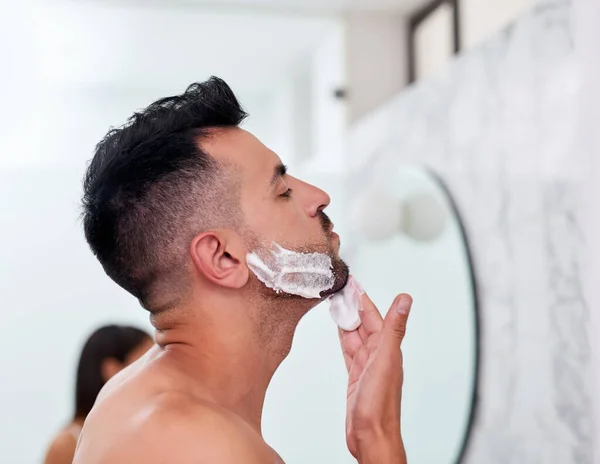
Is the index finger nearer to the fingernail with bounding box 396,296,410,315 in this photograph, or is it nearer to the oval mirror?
the fingernail with bounding box 396,296,410,315

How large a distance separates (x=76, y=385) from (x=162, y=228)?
3.37ft

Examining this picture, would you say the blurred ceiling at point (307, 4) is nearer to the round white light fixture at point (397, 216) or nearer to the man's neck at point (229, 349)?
the round white light fixture at point (397, 216)

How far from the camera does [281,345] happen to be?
1065 millimetres

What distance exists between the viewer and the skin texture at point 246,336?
0.95 m

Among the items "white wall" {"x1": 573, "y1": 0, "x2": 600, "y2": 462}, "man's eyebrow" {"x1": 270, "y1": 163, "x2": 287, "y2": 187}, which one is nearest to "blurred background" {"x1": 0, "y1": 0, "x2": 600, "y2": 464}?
"white wall" {"x1": 573, "y1": 0, "x2": 600, "y2": 462}

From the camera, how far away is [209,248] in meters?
0.99

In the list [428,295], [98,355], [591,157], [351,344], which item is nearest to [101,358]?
[98,355]

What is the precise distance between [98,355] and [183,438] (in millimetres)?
1133

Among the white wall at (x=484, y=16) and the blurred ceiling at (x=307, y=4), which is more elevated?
the blurred ceiling at (x=307, y=4)

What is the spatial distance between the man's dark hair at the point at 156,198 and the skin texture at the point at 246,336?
21mm

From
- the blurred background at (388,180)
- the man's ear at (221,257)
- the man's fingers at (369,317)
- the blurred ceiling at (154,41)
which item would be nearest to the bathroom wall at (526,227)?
the blurred background at (388,180)

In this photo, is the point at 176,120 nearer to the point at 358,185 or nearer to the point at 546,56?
the point at 546,56

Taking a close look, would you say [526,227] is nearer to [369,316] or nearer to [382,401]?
[369,316]

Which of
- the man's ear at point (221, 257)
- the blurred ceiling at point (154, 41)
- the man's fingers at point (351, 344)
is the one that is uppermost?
the blurred ceiling at point (154, 41)
